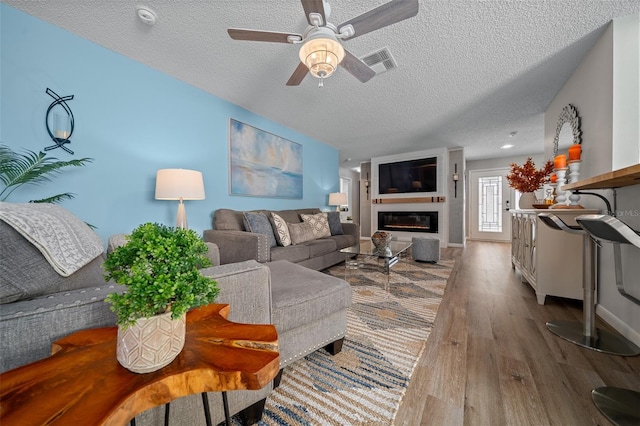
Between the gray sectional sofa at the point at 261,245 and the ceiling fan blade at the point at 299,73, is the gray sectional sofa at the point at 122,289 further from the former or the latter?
the ceiling fan blade at the point at 299,73

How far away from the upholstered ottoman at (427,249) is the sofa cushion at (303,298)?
9.00ft

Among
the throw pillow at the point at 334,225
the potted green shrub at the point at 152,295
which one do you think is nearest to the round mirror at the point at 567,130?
the throw pillow at the point at 334,225

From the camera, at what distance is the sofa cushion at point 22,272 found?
581 millimetres

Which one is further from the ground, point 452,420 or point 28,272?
point 28,272

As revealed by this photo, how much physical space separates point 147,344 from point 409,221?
5841mm

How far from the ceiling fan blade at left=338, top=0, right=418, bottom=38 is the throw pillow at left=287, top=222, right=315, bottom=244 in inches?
88.4

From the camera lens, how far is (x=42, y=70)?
178 centimetres

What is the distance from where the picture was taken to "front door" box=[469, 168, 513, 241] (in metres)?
6.06

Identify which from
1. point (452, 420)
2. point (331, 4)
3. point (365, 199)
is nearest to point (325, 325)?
point (452, 420)

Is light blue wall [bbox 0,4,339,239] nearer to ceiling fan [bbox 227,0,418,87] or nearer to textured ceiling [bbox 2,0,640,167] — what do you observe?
textured ceiling [bbox 2,0,640,167]

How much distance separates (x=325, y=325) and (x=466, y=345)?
95 cm

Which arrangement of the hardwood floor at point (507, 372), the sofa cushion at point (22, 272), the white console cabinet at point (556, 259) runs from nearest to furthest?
the sofa cushion at point (22, 272)
the hardwood floor at point (507, 372)
the white console cabinet at point (556, 259)

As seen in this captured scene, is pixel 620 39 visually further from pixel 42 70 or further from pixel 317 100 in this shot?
pixel 42 70

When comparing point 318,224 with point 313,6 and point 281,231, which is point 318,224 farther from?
point 313,6
